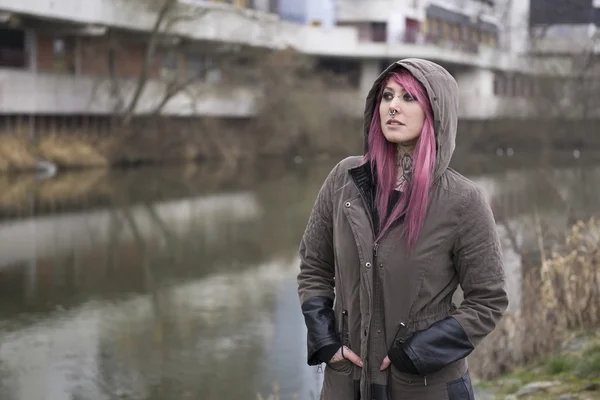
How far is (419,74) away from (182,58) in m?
42.0

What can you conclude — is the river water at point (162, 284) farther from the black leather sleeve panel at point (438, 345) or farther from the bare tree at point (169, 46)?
the bare tree at point (169, 46)

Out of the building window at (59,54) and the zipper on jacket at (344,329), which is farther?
the building window at (59,54)

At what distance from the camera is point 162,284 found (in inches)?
581

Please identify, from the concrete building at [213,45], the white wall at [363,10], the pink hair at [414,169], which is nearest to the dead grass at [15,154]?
the concrete building at [213,45]

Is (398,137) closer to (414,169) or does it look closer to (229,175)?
(414,169)

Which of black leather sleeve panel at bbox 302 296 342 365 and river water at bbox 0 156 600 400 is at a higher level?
black leather sleeve panel at bbox 302 296 342 365

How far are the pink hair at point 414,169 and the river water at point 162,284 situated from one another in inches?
179

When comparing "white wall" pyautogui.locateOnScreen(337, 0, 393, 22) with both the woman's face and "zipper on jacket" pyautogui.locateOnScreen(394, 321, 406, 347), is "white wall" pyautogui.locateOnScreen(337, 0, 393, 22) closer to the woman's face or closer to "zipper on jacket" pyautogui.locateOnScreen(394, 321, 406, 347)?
the woman's face

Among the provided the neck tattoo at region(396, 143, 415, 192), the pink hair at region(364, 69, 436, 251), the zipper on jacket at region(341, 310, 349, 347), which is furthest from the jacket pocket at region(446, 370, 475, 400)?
the neck tattoo at region(396, 143, 415, 192)

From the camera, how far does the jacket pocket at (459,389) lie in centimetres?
362

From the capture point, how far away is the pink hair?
3500 millimetres

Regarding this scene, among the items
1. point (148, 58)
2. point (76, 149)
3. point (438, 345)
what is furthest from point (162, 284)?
point (148, 58)

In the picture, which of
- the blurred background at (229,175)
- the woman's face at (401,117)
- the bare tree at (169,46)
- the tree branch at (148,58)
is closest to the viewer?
the woman's face at (401,117)

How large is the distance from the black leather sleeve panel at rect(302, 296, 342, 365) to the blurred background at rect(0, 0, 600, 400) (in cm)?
406
